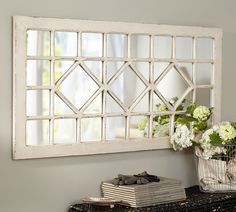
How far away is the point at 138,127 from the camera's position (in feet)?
9.05

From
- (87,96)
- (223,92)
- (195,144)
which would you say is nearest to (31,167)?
(87,96)

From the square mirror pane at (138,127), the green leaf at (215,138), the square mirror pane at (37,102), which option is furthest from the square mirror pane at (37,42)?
the green leaf at (215,138)

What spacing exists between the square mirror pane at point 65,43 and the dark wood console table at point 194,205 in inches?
25.0

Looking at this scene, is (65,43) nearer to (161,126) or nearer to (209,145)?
(161,126)

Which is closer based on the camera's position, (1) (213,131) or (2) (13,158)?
(2) (13,158)

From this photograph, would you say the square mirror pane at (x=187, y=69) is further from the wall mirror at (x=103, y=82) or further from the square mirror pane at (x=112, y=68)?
the square mirror pane at (x=112, y=68)

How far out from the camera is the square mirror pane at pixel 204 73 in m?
2.94

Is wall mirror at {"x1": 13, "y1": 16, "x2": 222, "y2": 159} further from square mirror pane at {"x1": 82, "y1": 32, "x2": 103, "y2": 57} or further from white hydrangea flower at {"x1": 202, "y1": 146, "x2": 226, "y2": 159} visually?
white hydrangea flower at {"x1": 202, "y1": 146, "x2": 226, "y2": 159}

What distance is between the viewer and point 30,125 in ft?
8.14

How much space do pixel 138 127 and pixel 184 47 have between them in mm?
448

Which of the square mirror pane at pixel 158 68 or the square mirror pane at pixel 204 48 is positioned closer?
the square mirror pane at pixel 158 68

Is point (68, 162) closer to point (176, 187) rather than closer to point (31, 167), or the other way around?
point (31, 167)

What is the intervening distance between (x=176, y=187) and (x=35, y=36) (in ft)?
2.85

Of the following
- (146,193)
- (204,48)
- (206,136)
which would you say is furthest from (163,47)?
(146,193)
